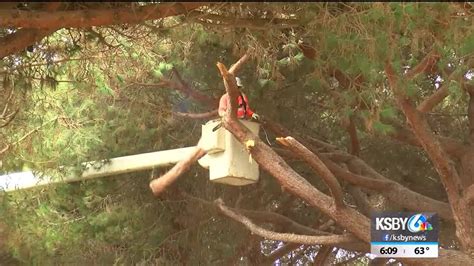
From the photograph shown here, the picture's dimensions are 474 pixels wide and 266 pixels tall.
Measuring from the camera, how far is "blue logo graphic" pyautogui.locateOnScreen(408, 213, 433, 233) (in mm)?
7312

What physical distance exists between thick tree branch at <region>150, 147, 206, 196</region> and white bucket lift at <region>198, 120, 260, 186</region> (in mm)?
204

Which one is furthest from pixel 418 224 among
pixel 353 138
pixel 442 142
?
pixel 353 138

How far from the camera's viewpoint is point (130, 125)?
938 centimetres

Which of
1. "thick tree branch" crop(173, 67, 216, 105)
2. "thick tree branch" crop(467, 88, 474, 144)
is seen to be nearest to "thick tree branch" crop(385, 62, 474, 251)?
"thick tree branch" crop(467, 88, 474, 144)

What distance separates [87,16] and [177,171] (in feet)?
11.9

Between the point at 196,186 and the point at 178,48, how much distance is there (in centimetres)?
234

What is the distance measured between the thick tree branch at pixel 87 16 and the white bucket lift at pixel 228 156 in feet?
7.51

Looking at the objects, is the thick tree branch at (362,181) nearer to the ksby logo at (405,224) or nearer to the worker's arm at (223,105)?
the ksby logo at (405,224)

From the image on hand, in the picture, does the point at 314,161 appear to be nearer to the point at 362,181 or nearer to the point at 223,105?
the point at 223,105

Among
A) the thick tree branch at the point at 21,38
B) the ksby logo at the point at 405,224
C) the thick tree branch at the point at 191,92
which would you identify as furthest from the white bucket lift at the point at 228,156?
the thick tree branch at the point at 21,38

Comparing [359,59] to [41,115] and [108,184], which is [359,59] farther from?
[108,184]

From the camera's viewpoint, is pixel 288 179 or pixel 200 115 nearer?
pixel 288 179

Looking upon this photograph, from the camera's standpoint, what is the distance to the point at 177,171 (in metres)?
7.99

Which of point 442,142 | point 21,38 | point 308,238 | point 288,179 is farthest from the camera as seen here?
point 442,142
